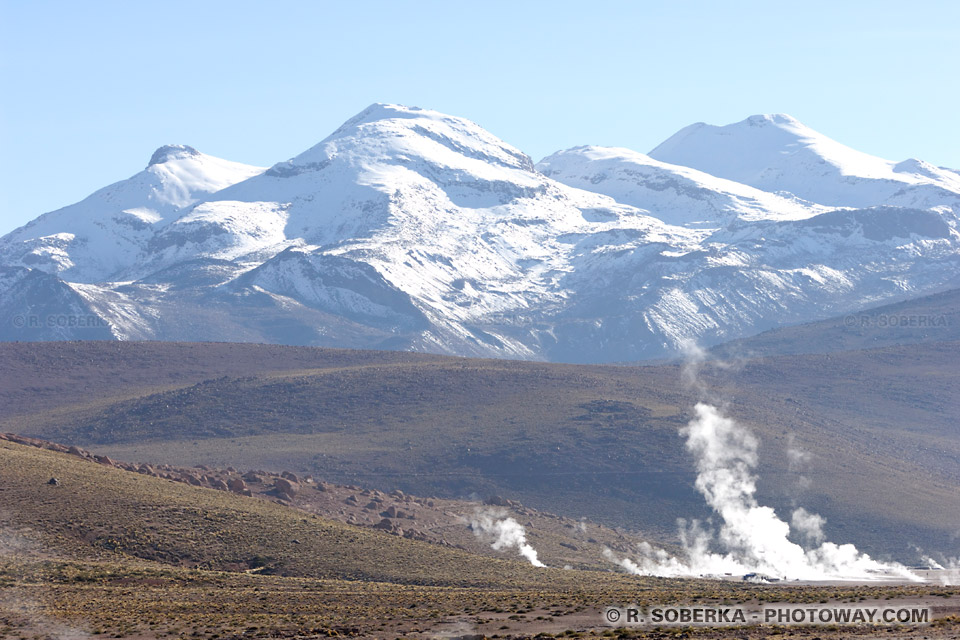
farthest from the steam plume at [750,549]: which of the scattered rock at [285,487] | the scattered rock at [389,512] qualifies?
the scattered rock at [285,487]

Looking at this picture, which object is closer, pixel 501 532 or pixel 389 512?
pixel 389 512

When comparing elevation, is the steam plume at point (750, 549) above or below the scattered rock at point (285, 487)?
below

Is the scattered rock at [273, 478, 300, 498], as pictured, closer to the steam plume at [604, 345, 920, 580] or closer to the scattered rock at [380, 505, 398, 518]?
Answer: the scattered rock at [380, 505, 398, 518]

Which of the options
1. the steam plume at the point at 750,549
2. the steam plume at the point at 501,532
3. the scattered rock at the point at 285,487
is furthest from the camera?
the steam plume at the point at 750,549

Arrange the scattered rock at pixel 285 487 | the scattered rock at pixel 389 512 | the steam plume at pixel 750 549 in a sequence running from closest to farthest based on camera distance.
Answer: the scattered rock at pixel 285 487 → the scattered rock at pixel 389 512 → the steam plume at pixel 750 549

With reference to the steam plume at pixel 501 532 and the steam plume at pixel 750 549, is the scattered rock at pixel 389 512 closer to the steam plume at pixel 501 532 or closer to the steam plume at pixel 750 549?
the steam plume at pixel 501 532

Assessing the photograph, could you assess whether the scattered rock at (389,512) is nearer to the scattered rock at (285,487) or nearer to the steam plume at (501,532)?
the steam plume at (501,532)

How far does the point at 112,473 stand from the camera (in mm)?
121062

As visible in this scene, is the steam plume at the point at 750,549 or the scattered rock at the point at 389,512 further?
the steam plume at the point at 750,549

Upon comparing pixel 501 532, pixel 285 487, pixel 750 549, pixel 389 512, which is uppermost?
pixel 285 487

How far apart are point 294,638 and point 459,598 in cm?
1720

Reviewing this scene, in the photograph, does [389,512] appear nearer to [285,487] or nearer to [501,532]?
[285,487]

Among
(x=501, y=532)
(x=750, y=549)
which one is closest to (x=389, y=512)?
(x=501, y=532)

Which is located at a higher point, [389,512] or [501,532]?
[389,512]
